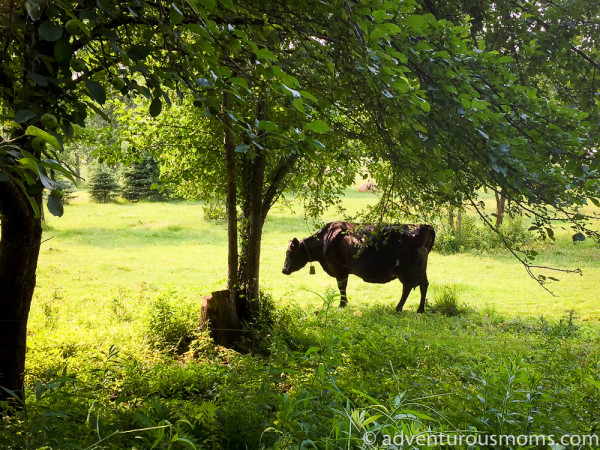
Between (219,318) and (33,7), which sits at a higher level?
(33,7)

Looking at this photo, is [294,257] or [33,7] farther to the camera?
[294,257]

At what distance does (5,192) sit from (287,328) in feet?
14.4

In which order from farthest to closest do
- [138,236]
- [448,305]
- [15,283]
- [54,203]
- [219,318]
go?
[138,236]
[448,305]
[219,318]
[15,283]
[54,203]

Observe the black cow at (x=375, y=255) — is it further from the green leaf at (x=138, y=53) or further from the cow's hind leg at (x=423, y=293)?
the green leaf at (x=138, y=53)

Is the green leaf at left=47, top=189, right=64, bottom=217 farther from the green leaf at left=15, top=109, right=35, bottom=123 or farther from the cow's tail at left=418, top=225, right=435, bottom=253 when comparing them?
the cow's tail at left=418, top=225, right=435, bottom=253

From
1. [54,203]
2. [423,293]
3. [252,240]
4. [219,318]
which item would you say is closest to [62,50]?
[54,203]

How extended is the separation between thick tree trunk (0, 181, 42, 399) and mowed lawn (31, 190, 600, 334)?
3302 mm

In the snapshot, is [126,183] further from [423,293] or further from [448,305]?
[448,305]

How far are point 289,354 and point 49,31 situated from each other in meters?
3.20

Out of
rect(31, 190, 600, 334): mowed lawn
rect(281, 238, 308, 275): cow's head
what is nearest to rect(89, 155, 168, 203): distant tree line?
rect(31, 190, 600, 334): mowed lawn

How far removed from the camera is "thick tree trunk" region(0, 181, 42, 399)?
3590mm

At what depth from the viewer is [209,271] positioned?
12.8m

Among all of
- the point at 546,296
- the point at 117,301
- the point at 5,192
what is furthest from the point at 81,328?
the point at 546,296

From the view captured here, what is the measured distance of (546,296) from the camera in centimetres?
1151
